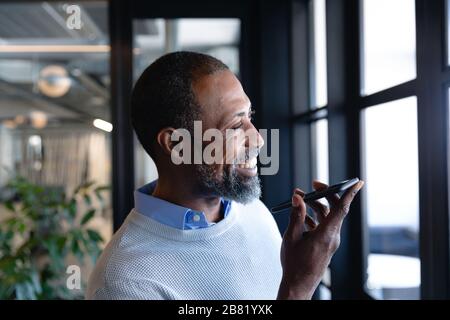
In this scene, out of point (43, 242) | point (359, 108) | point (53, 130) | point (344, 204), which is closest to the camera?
point (344, 204)

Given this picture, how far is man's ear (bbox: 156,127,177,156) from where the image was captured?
0.54m

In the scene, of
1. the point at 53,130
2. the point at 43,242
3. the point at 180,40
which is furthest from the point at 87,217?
the point at 53,130

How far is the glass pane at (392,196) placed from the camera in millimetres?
598

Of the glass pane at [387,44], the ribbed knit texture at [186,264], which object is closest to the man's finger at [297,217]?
the ribbed knit texture at [186,264]

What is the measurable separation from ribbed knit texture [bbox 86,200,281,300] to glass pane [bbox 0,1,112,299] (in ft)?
2.50

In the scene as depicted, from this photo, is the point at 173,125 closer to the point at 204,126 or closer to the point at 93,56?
the point at 204,126

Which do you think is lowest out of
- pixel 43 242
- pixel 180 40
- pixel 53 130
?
pixel 43 242

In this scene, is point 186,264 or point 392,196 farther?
point 392,196

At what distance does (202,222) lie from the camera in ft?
1.88

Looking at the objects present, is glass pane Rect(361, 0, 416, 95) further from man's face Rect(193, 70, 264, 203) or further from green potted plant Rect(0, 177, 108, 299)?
green potted plant Rect(0, 177, 108, 299)

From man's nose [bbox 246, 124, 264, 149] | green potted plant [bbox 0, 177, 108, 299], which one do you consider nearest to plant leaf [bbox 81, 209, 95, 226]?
green potted plant [bbox 0, 177, 108, 299]

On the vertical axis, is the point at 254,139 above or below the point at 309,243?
above

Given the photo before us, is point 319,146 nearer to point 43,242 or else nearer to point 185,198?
point 185,198

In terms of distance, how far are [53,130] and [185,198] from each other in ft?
13.7
